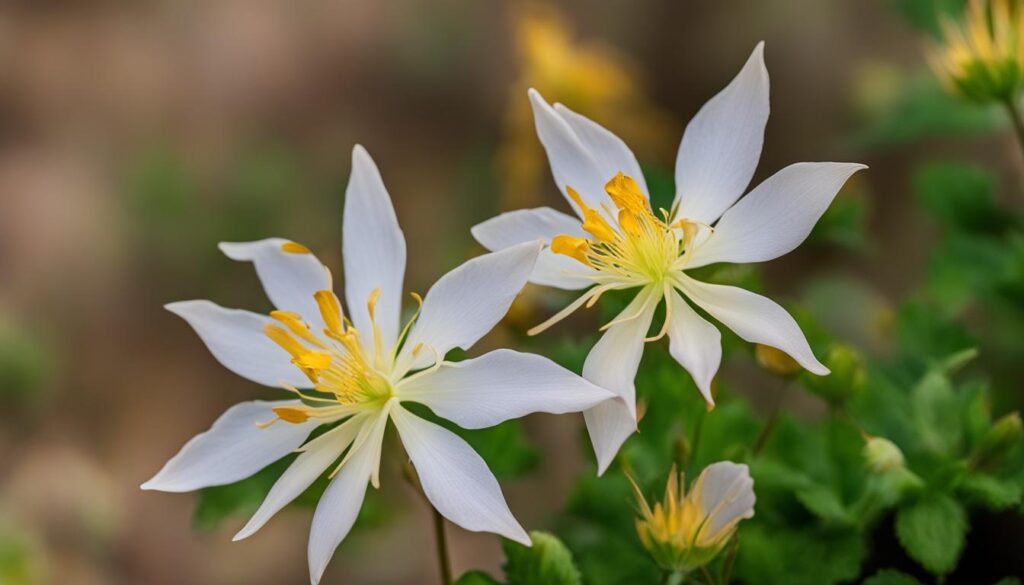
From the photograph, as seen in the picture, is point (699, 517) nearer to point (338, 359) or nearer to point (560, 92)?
point (338, 359)

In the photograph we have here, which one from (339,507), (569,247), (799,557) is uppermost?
(569,247)

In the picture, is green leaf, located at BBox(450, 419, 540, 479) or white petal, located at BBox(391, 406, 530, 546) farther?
green leaf, located at BBox(450, 419, 540, 479)

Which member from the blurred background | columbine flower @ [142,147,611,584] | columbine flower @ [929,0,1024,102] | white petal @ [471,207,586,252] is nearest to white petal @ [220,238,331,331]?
columbine flower @ [142,147,611,584]

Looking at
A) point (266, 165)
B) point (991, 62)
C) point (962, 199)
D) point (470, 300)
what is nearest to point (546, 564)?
point (470, 300)

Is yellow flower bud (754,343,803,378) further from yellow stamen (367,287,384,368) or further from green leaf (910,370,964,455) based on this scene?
yellow stamen (367,287,384,368)

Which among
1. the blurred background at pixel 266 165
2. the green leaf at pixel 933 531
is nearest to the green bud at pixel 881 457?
the green leaf at pixel 933 531

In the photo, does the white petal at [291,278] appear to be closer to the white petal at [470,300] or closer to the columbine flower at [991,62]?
the white petal at [470,300]

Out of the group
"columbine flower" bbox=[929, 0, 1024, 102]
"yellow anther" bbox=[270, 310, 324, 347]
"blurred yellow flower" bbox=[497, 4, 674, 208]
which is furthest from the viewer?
"blurred yellow flower" bbox=[497, 4, 674, 208]
